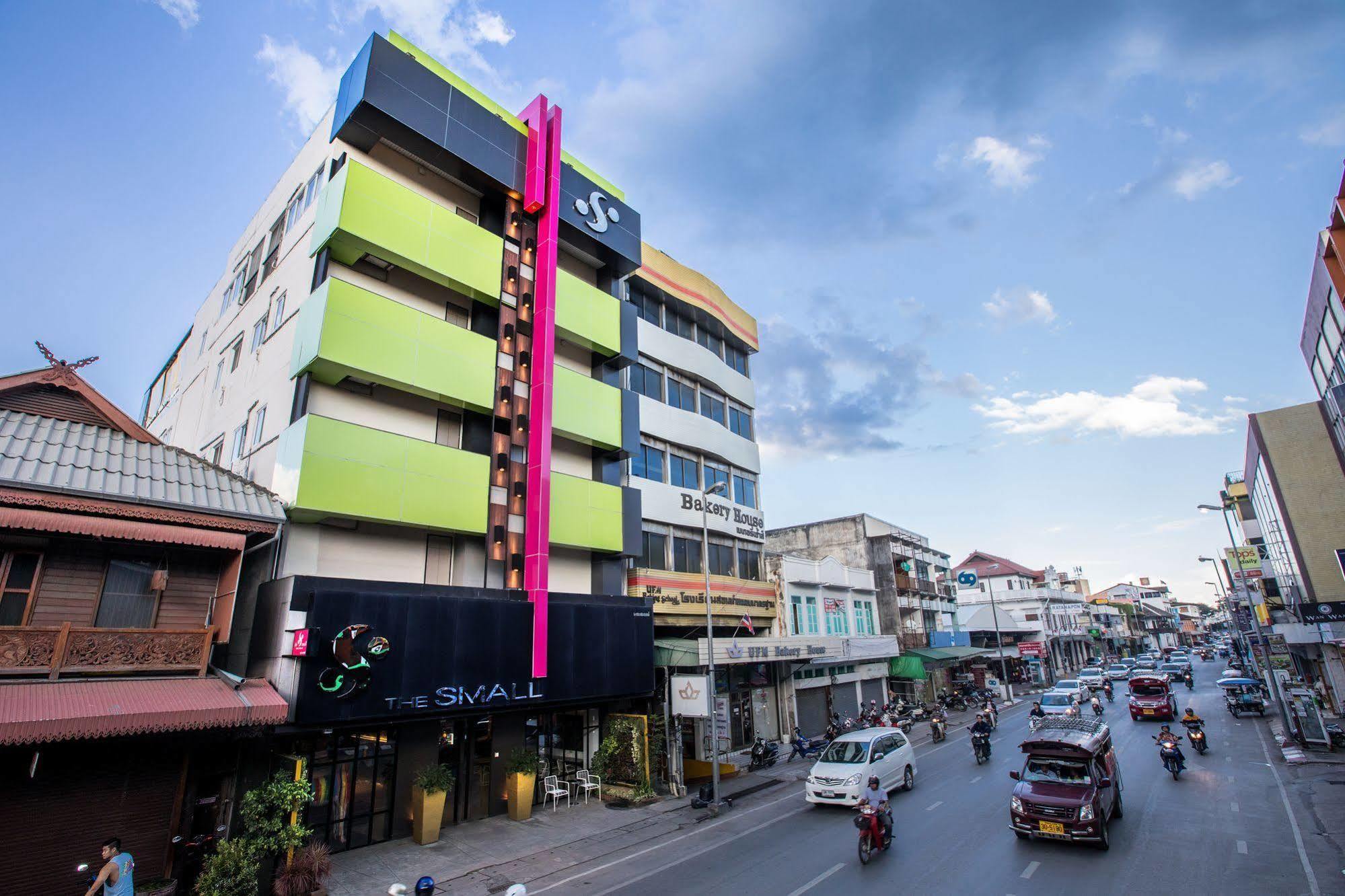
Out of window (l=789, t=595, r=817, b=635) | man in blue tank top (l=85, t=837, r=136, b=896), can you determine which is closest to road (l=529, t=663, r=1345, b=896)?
man in blue tank top (l=85, t=837, r=136, b=896)

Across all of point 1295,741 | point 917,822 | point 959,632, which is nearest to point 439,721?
point 917,822

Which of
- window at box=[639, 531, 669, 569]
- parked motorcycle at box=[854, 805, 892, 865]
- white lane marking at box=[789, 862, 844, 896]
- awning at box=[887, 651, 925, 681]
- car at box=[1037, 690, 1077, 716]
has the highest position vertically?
window at box=[639, 531, 669, 569]

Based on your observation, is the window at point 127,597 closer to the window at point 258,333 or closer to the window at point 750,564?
the window at point 258,333

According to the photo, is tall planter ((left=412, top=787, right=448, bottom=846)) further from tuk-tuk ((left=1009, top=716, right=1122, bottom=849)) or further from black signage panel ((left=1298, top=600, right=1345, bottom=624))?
black signage panel ((left=1298, top=600, right=1345, bottom=624))

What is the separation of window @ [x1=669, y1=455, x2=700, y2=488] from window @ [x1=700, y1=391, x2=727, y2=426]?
3.11 meters

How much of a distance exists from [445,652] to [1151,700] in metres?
36.8

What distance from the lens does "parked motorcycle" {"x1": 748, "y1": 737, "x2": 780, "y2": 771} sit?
26172 millimetres

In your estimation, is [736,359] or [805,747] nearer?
[805,747]

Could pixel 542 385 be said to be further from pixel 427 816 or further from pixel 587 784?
pixel 587 784

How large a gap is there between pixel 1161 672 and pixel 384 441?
6990 centimetres

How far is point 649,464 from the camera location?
2994 centimetres

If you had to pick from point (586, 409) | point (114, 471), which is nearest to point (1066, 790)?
point (586, 409)

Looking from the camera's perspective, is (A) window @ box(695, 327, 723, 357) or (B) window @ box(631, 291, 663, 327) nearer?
(B) window @ box(631, 291, 663, 327)

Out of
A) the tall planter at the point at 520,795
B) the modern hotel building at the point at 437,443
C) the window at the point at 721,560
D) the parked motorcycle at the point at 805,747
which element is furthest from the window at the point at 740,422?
the tall planter at the point at 520,795
